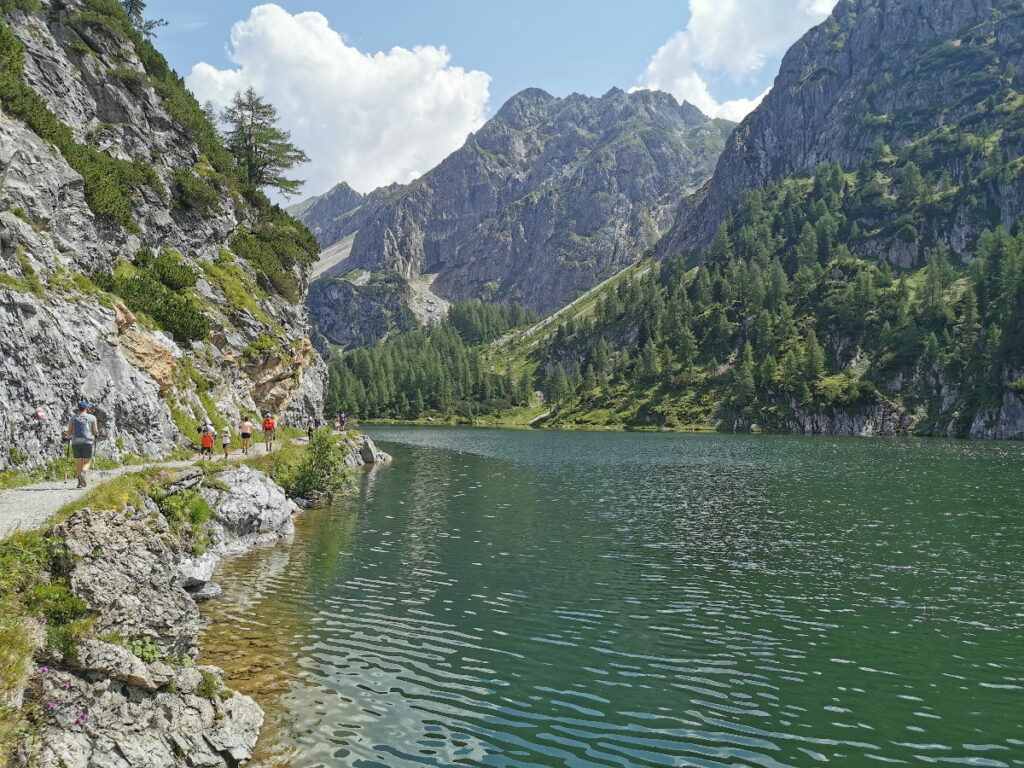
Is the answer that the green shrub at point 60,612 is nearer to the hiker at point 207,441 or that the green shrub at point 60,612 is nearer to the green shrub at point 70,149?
the hiker at point 207,441

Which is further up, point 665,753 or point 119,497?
point 119,497

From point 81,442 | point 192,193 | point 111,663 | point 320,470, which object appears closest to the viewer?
point 111,663

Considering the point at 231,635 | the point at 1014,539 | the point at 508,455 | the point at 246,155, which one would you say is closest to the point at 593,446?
the point at 508,455

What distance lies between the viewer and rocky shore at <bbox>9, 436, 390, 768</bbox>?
1200cm

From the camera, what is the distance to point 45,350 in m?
31.9

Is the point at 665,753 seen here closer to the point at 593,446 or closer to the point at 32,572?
the point at 32,572

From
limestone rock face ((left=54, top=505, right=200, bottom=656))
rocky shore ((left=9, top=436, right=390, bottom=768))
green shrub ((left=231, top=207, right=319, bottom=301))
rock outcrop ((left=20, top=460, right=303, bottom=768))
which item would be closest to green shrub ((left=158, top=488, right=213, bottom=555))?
rocky shore ((left=9, top=436, right=390, bottom=768))

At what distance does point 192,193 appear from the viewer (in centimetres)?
7175

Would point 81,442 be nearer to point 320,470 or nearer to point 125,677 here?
point 125,677

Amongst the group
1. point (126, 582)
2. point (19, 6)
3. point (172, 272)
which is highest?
point (19, 6)

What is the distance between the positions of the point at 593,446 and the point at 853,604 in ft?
338

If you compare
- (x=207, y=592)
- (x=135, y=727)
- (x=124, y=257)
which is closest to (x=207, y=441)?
(x=207, y=592)

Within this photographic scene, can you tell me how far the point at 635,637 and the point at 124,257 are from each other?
55071 millimetres

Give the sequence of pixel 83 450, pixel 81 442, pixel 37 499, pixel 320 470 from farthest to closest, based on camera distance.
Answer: pixel 320 470 < pixel 83 450 < pixel 81 442 < pixel 37 499
